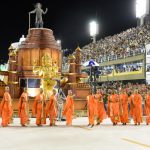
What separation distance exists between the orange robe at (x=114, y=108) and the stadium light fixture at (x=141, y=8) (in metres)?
40.6

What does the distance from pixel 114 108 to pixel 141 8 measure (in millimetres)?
42211

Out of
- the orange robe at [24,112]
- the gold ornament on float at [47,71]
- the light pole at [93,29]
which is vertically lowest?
the orange robe at [24,112]

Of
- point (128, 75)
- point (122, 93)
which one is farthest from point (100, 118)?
point (128, 75)

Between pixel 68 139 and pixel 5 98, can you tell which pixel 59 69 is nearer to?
pixel 5 98

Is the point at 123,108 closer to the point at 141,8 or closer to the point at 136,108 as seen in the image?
the point at 136,108

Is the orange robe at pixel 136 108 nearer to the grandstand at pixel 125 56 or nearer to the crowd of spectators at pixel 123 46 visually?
the grandstand at pixel 125 56

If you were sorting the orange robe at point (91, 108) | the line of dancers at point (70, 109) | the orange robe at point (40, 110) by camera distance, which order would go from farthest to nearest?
the orange robe at point (40, 110), the line of dancers at point (70, 109), the orange robe at point (91, 108)

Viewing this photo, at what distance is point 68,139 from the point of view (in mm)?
12930

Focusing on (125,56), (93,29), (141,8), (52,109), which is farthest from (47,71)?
(93,29)

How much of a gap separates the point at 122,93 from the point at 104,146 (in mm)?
9686

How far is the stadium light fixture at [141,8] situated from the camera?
5910 centimetres

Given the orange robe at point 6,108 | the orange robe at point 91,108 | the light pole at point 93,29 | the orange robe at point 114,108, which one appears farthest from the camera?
the light pole at point 93,29

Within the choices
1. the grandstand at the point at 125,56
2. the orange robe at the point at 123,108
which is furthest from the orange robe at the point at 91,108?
the grandstand at the point at 125,56

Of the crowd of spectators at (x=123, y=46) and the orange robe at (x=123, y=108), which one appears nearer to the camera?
the orange robe at (x=123, y=108)
